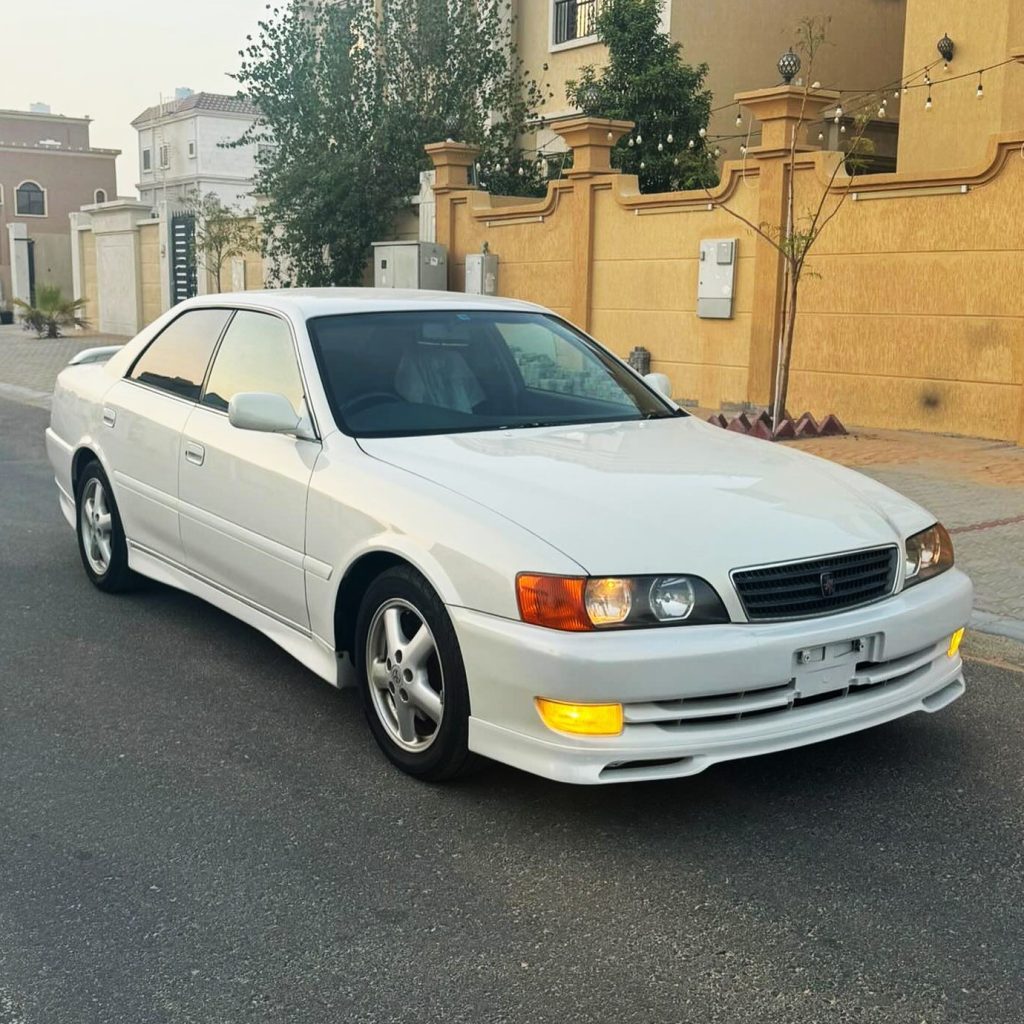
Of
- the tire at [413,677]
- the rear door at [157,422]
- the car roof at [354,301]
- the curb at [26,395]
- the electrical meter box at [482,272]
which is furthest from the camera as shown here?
the electrical meter box at [482,272]

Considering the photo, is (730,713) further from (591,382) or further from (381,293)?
(381,293)

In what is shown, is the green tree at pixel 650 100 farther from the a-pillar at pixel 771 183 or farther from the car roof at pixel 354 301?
the car roof at pixel 354 301

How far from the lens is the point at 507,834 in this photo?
12.3 ft

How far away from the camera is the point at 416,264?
62.1 ft

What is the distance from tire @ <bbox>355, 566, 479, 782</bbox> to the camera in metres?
3.82

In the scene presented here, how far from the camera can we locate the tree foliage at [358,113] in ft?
68.6

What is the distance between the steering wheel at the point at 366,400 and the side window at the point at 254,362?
0.63 ft

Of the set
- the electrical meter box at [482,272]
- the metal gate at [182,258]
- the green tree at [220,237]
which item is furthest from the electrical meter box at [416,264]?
the metal gate at [182,258]

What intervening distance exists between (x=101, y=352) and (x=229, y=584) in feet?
9.61

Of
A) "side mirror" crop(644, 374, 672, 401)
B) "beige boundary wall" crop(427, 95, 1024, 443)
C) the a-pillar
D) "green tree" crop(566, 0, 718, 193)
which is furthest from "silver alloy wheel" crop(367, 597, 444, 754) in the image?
"green tree" crop(566, 0, 718, 193)

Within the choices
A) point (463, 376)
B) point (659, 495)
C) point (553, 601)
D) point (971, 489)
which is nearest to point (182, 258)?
point (971, 489)

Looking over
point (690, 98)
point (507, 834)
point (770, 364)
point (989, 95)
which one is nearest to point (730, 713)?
point (507, 834)

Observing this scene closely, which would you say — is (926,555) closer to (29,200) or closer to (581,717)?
(581,717)

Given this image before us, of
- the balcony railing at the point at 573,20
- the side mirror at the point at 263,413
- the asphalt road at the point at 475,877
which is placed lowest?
the asphalt road at the point at 475,877
